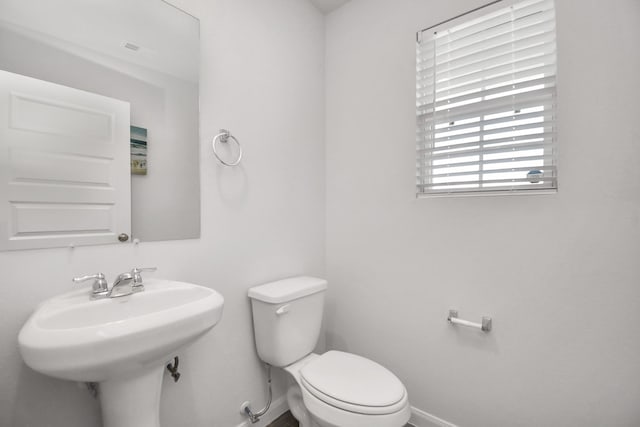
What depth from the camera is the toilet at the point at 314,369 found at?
1057mm

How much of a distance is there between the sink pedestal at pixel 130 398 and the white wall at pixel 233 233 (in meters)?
0.20

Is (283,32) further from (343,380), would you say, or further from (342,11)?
(343,380)

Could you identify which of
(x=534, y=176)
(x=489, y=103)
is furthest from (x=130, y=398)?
(x=489, y=103)

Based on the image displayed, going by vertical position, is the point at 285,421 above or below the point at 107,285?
below

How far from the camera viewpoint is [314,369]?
1280 mm

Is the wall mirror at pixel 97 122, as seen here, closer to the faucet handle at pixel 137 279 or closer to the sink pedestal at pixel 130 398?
the faucet handle at pixel 137 279

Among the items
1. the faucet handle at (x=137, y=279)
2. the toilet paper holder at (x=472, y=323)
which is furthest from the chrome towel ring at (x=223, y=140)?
the toilet paper holder at (x=472, y=323)

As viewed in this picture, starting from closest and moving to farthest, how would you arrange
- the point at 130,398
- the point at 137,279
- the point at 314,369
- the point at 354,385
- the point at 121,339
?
the point at 121,339 → the point at 130,398 → the point at 137,279 → the point at 354,385 → the point at 314,369

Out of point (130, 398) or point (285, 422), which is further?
point (285, 422)

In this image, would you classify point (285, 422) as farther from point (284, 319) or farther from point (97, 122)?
point (97, 122)

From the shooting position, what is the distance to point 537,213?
122 centimetres

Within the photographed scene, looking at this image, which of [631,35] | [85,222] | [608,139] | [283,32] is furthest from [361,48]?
[85,222]

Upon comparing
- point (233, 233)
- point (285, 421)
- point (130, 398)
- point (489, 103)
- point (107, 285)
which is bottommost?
point (285, 421)

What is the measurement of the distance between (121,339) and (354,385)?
2.82 feet
